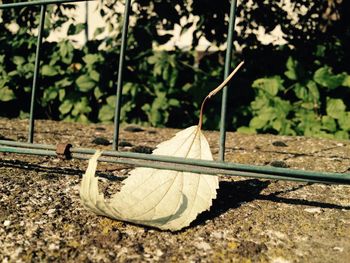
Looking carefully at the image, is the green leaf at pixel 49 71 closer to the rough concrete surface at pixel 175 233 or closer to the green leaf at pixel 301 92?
the rough concrete surface at pixel 175 233

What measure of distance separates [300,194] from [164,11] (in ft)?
6.62

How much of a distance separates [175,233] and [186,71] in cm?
233

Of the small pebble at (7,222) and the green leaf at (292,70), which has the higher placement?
the green leaf at (292,70)

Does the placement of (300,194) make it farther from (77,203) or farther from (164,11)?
(164,11)

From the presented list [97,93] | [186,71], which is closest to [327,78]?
[186,71]

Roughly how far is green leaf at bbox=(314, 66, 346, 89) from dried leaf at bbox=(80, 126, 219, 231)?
1963 mm

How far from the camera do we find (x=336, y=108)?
9.53 feet

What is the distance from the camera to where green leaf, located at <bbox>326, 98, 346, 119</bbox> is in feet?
9.48

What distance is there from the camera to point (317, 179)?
41.9 inches

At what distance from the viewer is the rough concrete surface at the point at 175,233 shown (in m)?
0.94

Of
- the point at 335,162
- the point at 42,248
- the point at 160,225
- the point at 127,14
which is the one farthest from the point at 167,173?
the point at 335,162

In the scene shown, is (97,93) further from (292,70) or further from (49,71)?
(292,70)

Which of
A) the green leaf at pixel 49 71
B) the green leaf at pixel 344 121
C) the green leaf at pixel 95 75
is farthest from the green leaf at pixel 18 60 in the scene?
the green leaf at pixel 344 121

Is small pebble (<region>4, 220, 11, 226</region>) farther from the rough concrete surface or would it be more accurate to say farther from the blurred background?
the blurred background
